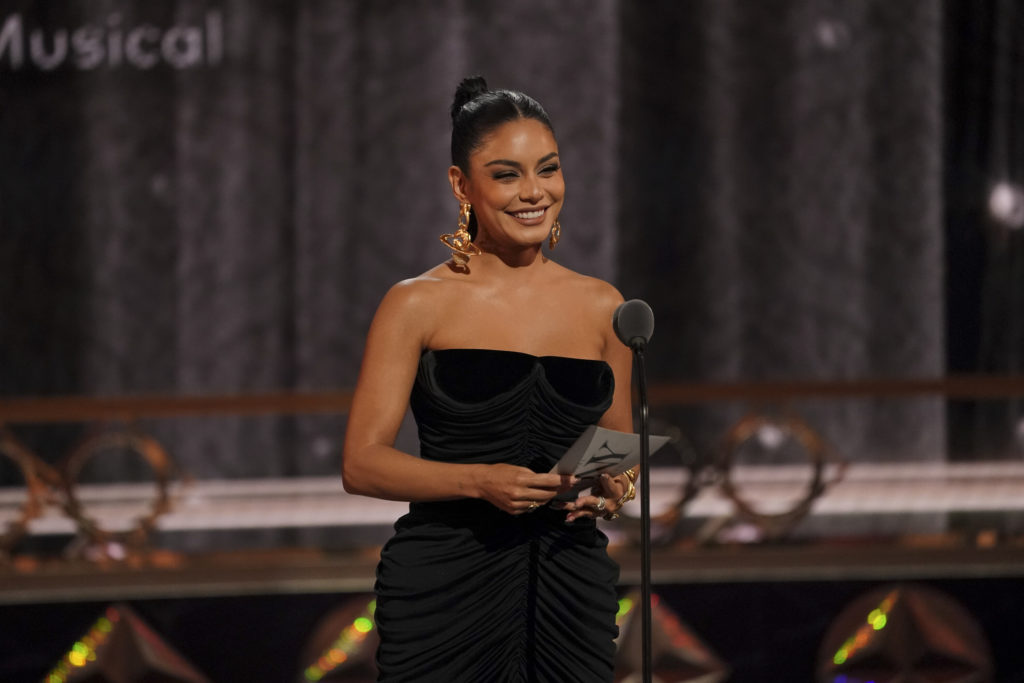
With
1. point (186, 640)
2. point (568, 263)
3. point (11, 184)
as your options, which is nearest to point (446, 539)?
point (186, 640)

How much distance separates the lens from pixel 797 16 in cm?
636

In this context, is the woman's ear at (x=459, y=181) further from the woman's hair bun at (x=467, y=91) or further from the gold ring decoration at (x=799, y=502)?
the gold ring decoration at (x=799, y=502)

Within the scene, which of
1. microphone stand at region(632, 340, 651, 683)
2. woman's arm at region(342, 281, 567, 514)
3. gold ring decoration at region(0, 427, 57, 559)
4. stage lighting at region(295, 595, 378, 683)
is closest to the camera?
microphone stand at region(632, 340, 651, 683)

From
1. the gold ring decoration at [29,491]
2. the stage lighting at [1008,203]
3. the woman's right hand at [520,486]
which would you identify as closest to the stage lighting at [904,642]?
the woman's right hand at [520,486]

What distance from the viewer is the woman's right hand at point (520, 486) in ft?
4.91

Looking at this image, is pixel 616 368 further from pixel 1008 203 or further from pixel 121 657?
pixel 1008 203

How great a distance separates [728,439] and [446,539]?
2.57m

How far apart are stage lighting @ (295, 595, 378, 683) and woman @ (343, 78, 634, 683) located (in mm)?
1921

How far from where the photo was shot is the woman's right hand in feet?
4.91

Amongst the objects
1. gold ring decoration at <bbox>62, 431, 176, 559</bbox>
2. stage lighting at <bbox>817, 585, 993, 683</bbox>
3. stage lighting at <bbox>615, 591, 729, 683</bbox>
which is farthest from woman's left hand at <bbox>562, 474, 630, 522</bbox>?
gold ring decoration at <bbox>62, 431, 176, 559</bbox>

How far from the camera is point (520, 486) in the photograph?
4.92 feet

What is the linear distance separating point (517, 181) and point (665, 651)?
2.32 metres

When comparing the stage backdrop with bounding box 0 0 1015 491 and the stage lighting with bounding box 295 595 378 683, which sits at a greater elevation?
the stage backdrop with bounding box 0 0 1015 491

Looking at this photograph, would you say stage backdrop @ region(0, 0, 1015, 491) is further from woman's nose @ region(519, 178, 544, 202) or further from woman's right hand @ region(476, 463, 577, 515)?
woman's right hand @ region(476, 463, 577, 515)
